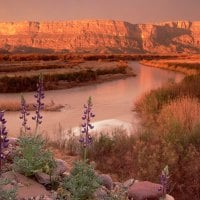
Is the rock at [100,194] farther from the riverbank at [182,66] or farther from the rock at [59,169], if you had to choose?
the riverbank at [182,66]

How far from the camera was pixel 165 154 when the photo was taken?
8.64 m

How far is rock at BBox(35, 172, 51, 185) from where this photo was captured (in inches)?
251

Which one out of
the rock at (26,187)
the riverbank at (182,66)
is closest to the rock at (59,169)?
the rock at (26,187)

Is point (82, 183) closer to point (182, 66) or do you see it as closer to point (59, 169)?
point (59, 169)

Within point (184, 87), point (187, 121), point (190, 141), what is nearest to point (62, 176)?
point (190, 141)

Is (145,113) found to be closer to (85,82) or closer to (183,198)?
(183,198)

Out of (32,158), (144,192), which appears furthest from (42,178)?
(144,192)

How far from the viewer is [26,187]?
611 centimetres

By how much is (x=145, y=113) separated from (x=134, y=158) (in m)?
9.29

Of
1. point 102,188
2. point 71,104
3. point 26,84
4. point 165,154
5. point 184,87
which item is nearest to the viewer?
point 102,188

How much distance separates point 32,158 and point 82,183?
0.79 m

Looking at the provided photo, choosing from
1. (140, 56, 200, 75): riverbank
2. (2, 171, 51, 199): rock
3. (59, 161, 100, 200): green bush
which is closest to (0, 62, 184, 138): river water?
(2, 171, 51, 199): rock

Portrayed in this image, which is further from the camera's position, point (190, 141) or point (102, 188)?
point (190, 141)

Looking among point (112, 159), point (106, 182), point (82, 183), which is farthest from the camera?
point (112, 159)
